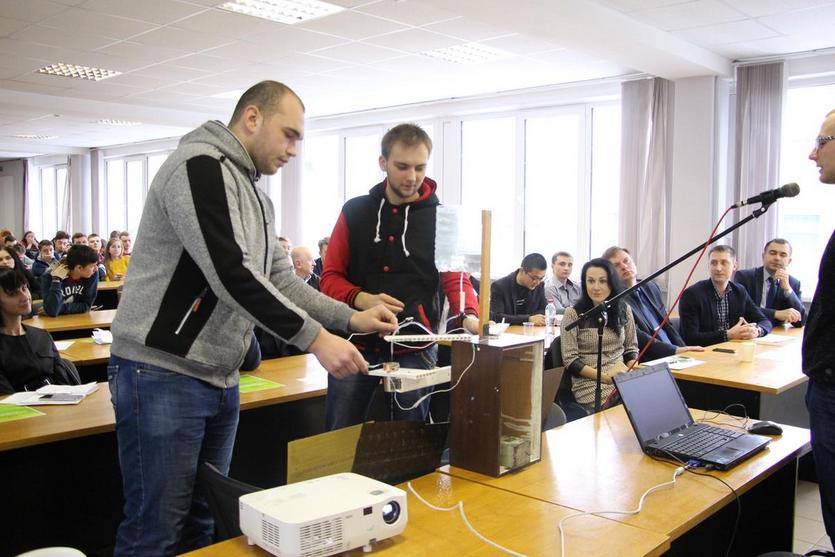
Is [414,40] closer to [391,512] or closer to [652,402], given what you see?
[652,402]

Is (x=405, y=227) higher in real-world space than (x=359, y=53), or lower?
lower

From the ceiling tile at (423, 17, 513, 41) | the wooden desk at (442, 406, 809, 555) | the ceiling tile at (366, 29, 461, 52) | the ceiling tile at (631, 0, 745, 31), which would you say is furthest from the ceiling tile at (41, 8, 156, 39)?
the wooden desk at (442, 406, 809, 555)

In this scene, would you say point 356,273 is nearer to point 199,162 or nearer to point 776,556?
point 199,162

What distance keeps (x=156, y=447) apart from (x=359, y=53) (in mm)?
5711

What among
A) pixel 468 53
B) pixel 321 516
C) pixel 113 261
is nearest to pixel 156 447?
pixel 321 516

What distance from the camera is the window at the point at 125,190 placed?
1500 centimetres

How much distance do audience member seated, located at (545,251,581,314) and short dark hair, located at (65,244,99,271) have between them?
381 cm

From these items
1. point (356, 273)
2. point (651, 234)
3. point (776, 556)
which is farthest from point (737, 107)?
point (776, 556)

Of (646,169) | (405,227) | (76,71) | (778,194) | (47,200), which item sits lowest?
(405,227)

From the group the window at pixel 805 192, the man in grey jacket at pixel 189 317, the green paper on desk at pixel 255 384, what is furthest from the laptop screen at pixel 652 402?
the window at pixel 805 192

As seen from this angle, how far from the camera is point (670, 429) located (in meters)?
2.24

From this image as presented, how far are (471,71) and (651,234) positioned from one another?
8.21 feet

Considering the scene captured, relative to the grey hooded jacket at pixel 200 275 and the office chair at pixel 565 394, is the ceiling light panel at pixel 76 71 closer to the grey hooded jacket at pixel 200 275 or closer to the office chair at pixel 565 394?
the office chair at pixel 565 394

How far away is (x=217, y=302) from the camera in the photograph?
1735 mm
